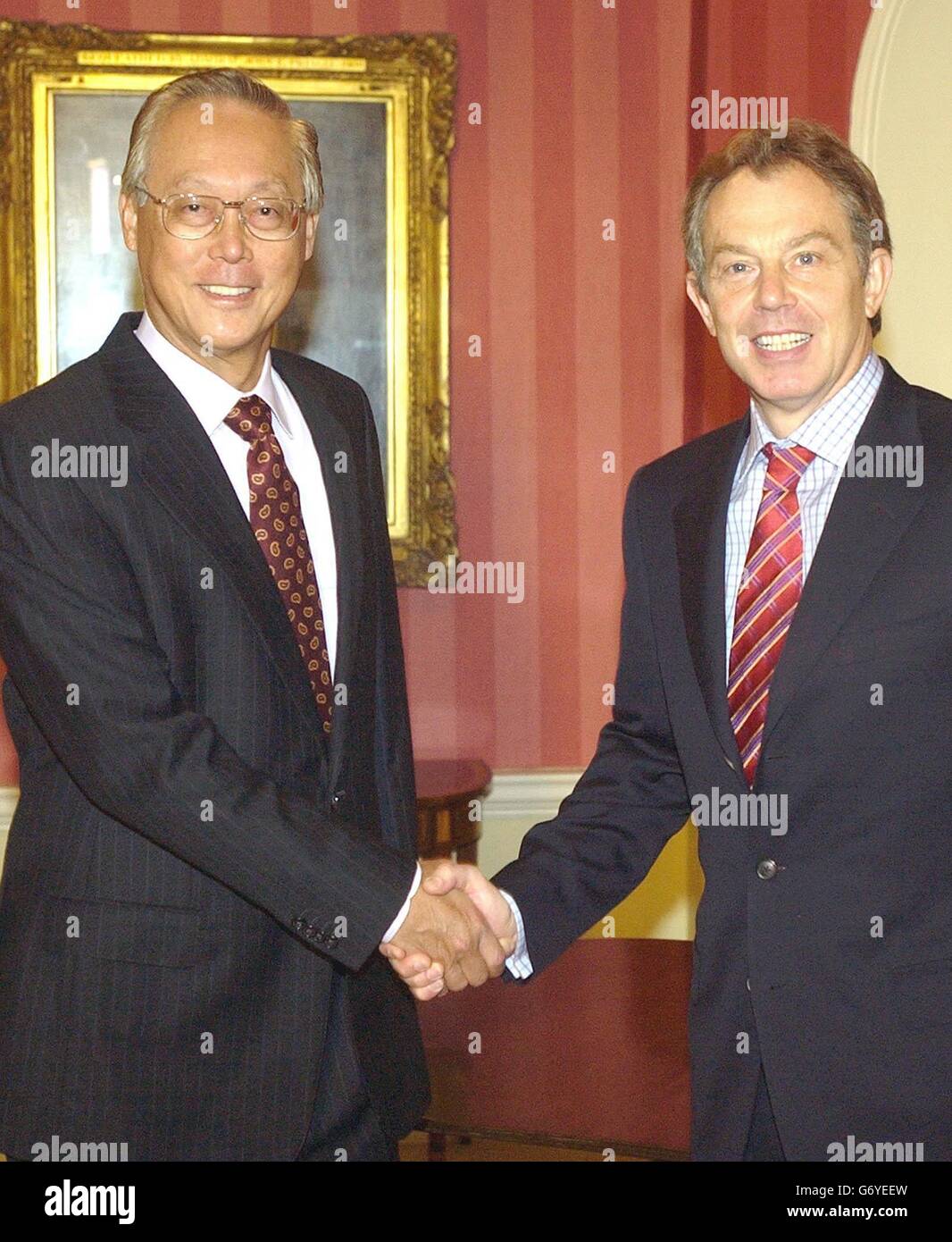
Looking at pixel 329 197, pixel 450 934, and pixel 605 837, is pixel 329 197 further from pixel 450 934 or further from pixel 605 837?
pixel 450 934

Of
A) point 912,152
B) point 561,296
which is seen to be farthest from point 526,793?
point 912,152

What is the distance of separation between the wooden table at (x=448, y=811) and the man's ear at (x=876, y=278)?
7.29 ft

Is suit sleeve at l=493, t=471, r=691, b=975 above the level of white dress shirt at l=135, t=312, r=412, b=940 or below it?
below

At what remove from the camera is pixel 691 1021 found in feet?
6.81

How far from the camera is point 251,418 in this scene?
7.71 ft

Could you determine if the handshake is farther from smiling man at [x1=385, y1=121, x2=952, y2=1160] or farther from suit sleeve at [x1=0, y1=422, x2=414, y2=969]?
suit sleeve at [x1=0, y1=422, x2=414, y2=969]

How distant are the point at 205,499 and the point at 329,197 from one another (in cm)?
241

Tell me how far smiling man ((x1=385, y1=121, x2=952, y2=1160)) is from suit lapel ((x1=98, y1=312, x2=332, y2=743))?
49cm

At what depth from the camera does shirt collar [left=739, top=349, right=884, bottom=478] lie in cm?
206

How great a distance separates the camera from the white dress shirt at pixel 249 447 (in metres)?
2.29

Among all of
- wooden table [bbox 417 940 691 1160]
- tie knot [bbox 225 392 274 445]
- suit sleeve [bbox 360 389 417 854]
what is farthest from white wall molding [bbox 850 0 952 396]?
tie knot [bbox 225 392 274 445]

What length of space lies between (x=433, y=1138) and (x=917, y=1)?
129 inches

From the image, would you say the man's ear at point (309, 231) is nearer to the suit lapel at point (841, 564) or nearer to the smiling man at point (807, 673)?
the smiling man at point (807, 673)

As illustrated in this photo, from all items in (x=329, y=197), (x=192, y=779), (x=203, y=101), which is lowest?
(x=192, y=779)
